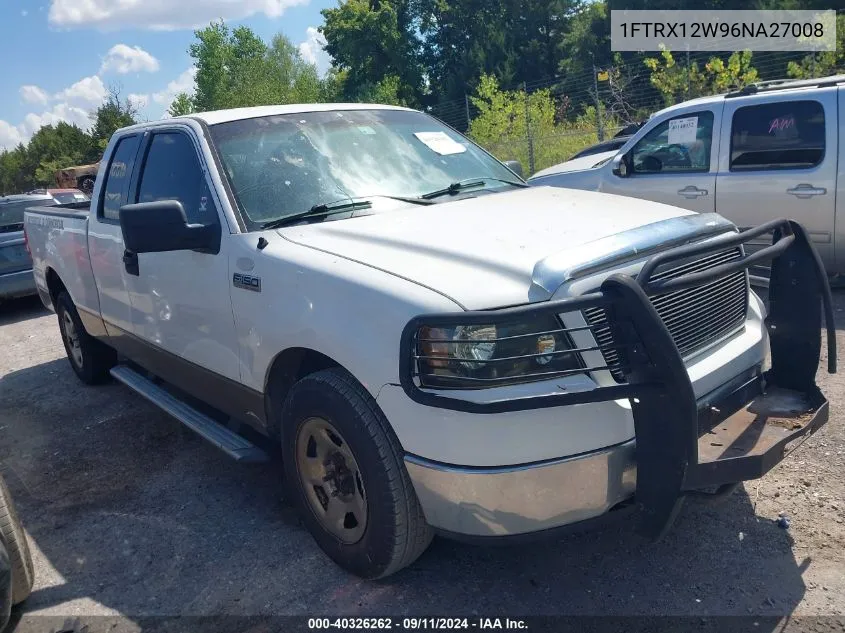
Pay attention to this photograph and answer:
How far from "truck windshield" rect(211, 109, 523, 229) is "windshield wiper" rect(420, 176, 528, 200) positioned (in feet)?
0.05

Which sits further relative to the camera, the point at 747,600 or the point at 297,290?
the point at 297,290

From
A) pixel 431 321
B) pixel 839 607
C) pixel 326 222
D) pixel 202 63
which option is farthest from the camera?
pixel 202 63

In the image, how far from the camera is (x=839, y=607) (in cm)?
267

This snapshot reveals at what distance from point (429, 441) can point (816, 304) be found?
5.66 feet

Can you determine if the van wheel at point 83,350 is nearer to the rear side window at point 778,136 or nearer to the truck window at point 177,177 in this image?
the truck window at point 177,177

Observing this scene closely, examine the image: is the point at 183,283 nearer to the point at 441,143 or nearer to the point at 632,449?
the point at 441,143

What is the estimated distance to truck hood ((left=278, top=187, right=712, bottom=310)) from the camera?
249cm

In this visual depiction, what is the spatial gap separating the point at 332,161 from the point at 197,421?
155 centimetres

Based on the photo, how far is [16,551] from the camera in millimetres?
3066

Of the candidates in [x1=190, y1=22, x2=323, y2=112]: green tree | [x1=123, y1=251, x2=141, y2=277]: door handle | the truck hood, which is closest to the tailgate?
[x1=123, y1=251, x2=141, y2=277]: door handle

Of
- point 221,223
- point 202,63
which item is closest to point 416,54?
point 202,63

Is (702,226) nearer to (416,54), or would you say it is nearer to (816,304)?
(816,304)

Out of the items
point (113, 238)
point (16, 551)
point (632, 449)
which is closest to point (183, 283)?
point (113, 238)

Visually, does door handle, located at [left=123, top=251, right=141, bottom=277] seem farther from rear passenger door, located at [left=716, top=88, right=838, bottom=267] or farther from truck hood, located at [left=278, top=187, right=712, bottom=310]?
rear passenger door, located at [left=716, top=88, right=838, bottom=267]
